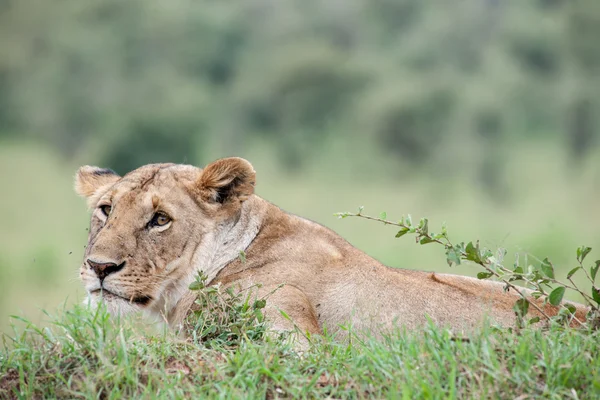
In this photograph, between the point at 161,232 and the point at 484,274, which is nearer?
the point at 484,274

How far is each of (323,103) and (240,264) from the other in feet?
84.2

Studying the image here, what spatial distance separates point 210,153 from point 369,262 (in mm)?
20848

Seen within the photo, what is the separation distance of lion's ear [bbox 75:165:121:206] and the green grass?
1.52m

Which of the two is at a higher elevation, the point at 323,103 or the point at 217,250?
the point at 217,250

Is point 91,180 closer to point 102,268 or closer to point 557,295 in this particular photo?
point 102,268

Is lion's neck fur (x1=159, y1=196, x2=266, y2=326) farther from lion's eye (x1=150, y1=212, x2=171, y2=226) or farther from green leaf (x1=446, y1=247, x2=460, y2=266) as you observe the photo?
green leaf (x1=446, y1=247, x2=460, y2=266)

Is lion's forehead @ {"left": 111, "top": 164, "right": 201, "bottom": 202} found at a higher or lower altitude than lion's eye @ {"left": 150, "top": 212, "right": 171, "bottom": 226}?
higher

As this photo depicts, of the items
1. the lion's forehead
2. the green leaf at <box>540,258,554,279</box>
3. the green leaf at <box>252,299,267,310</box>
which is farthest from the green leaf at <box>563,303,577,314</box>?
the lion's forehead

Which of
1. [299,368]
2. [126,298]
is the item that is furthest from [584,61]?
[299,368]

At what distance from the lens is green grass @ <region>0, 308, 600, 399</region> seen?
3.16 m

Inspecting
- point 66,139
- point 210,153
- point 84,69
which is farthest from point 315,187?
point 84,69

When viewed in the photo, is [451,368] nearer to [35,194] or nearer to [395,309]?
[395,309]

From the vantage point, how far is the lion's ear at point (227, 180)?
4680 millimetres

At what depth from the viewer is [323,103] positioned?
30016mm
